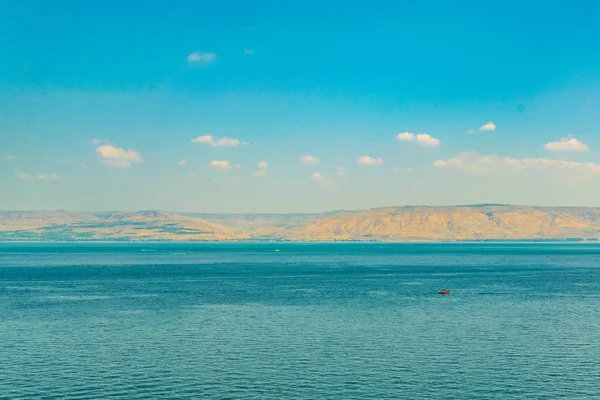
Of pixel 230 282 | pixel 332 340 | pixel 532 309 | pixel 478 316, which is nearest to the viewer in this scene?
pixel 332 340

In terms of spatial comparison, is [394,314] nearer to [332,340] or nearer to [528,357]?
[332,340]

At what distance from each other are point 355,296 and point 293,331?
4777cm

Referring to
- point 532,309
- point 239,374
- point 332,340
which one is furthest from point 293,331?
point 532,309

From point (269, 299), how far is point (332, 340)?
47428 millimetres

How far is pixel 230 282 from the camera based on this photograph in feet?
568

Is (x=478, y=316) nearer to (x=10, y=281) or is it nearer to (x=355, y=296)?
(x=355, y=296)

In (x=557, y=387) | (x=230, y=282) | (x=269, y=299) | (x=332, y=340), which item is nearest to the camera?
(x=557, y=387)

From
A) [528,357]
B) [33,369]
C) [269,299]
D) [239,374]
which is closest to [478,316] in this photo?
[528,357]

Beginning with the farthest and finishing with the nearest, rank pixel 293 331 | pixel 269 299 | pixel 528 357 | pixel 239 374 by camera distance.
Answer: pixel 269 299, pixel 293 331, pixel 528 357, pixel 239 374

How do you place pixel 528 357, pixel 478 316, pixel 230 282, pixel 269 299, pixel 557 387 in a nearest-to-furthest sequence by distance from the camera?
1. pixel 557 387
2. pixel 528 357
3. pixel 478 316
4. pixel 269 299
5. pixel 230 282

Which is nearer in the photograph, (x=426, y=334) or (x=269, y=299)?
(x=426, y=334)

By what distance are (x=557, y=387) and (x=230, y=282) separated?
121 meters

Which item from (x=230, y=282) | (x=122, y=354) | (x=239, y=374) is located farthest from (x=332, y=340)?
(x=230, y=282)

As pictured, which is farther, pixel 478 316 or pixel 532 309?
pixel 532 309
